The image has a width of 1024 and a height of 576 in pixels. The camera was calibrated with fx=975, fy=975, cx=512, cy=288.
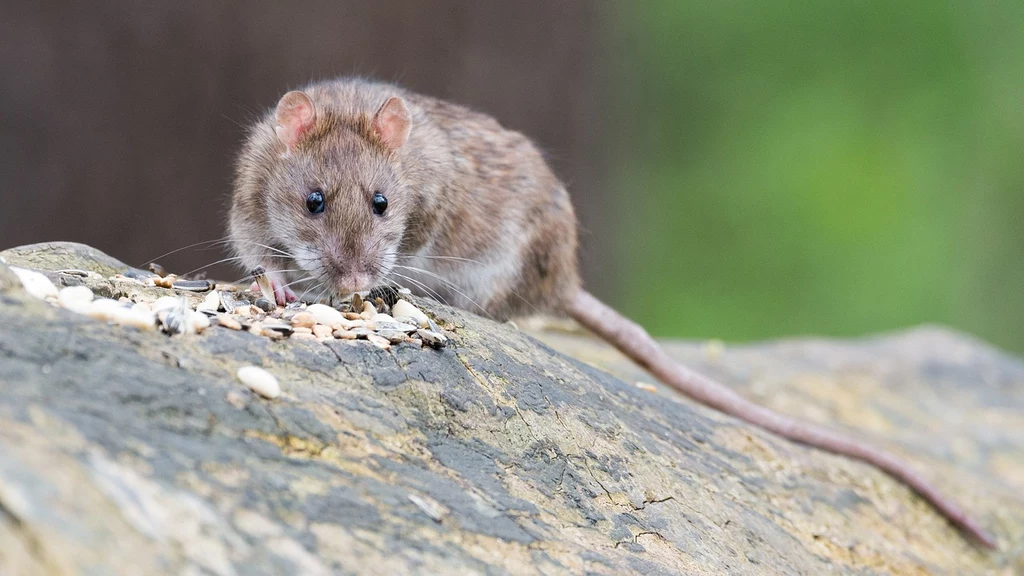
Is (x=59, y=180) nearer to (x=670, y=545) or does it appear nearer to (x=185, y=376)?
(x=185, y=376)

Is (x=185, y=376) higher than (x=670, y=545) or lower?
higher

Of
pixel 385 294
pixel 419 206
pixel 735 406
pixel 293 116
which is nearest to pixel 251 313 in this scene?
pixel 385 294

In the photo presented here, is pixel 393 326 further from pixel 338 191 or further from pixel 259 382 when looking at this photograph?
pixel 338 191

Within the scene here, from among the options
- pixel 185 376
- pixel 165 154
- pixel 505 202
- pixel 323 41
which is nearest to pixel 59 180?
pixel 165 154

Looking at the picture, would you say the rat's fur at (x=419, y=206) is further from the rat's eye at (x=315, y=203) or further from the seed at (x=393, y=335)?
the seed at (x=393, y=335)

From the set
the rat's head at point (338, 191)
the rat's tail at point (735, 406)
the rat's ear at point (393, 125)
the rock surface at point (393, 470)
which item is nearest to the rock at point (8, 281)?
the rock surface at point (393, 470)

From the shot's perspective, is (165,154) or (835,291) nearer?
(165,154)
